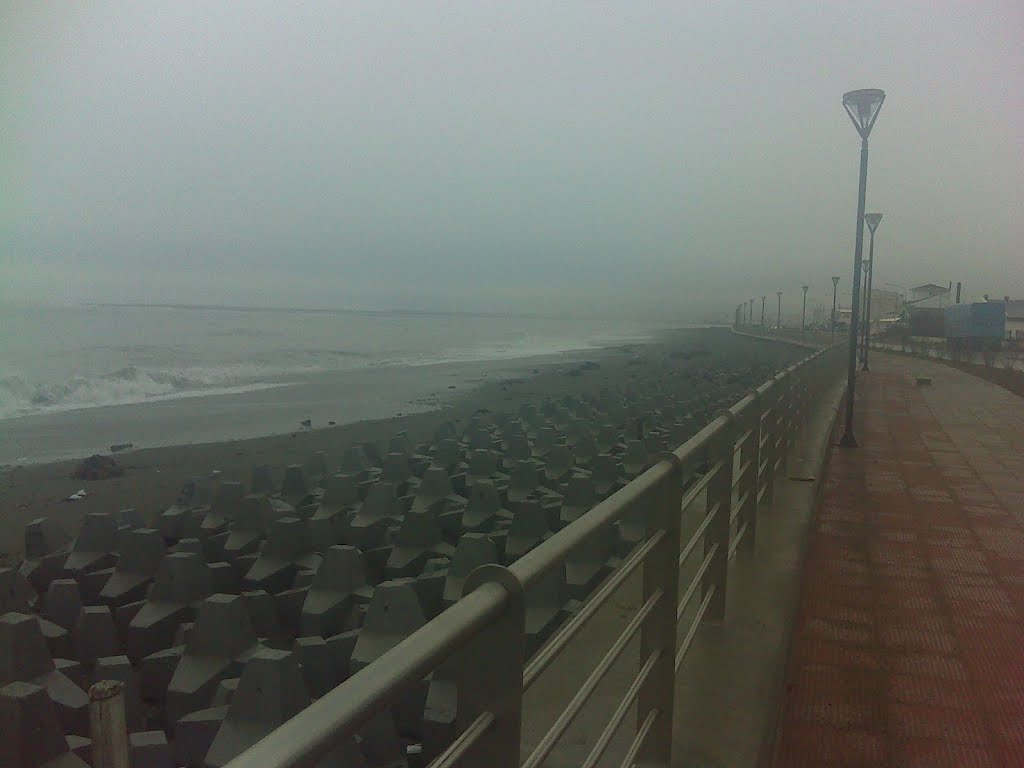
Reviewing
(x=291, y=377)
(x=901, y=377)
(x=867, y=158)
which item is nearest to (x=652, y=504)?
(x=867, y=158)

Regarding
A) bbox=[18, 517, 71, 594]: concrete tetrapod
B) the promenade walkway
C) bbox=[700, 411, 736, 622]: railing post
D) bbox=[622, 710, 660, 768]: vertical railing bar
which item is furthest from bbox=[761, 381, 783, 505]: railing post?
bbox=[18, 517, 71, 594]: concrete tetrapod

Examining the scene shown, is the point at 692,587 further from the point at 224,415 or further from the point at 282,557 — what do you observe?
the point at 224,415

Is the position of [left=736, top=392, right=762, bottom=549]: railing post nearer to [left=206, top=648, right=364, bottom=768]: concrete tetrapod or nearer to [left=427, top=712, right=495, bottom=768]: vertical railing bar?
[left=206, top=648, right=364, bottom=768]: concrete tetrapod

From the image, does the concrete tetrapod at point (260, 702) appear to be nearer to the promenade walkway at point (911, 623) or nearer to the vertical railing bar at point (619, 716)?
the vertical railing bar at point (619, 716)

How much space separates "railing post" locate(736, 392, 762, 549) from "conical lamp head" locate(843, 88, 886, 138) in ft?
25.0

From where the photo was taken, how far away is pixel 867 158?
34.6 feet

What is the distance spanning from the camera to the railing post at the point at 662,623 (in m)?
2.22

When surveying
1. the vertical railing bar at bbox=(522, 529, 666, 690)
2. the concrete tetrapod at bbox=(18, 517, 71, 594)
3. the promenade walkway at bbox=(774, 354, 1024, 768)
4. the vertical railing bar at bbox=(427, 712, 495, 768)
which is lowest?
the concrete tetrapod at bbox=(18, 517, 71, 594)

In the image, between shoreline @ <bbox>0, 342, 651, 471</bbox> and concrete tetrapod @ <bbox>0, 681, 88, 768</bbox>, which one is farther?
shoreline @ <bbox>0, 342, 651, 471</bbox>

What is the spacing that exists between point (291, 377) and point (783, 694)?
26.3 metres

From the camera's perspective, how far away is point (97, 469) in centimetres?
1105

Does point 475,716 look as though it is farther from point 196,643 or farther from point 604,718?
point 196,643

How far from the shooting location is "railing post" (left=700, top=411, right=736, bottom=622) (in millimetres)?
3381

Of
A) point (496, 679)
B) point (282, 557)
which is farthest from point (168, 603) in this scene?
point (496, 679)
